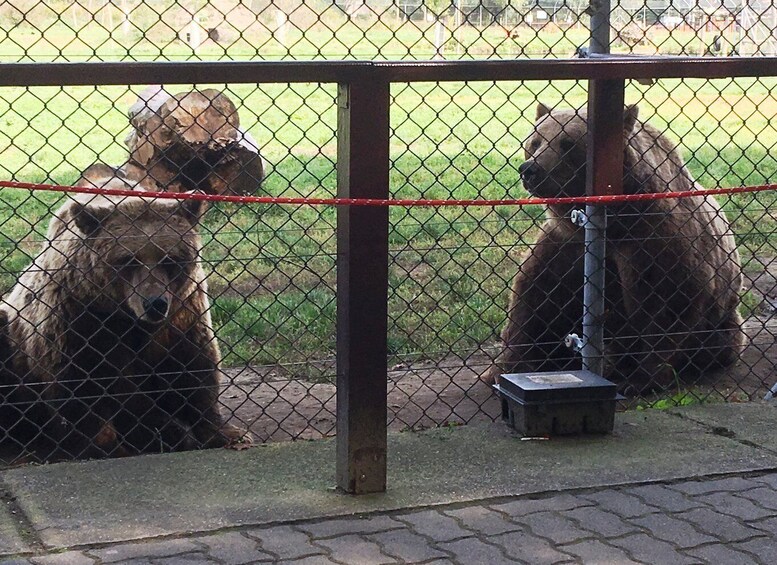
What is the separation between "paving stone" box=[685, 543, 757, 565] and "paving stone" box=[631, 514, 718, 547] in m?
0.04

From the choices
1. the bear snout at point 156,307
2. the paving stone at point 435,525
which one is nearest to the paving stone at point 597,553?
the paving stone at point 435,525

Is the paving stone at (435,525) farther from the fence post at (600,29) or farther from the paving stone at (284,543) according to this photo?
the fence post at (600,29)

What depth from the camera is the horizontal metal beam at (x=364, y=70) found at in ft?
11.3

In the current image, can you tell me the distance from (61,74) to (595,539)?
2.08 metres

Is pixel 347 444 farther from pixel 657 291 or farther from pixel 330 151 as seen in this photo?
pixel 330 151

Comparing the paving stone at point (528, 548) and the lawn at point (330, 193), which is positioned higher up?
the lawn at point (330, 193)

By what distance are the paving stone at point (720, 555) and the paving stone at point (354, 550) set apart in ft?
2.89

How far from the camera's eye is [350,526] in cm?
360

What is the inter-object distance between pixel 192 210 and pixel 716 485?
98.3 inches

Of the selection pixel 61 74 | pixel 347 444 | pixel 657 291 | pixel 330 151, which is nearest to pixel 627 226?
pixel 657 291

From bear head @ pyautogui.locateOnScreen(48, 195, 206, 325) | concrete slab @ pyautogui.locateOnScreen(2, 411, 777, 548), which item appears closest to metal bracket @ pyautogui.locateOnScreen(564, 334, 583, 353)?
concrete slab @ pyautogui.locateOnScreen(2, 411, 777, 548)

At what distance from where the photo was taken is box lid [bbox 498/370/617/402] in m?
4.43

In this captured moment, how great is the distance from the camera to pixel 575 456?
4270 millimetres

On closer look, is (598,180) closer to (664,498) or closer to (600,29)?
(600,29)
